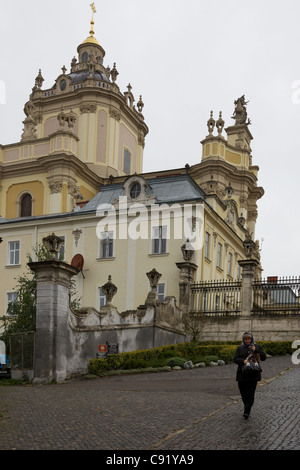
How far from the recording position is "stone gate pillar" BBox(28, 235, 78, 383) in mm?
20859

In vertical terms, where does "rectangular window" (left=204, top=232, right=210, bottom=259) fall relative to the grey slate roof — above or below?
below

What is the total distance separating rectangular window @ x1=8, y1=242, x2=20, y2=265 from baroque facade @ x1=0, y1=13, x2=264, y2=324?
6cm

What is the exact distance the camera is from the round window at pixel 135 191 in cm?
4053

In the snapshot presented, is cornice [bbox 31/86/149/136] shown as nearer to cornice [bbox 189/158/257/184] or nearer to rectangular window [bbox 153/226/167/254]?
cornice [bbox 189/158/257/184]

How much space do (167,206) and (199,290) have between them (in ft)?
21.0

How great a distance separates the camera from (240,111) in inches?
2606

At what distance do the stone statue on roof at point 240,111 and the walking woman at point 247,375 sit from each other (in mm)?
55582

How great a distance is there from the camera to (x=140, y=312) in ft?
90.9

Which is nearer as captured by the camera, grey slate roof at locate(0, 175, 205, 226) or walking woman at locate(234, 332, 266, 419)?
walking woman at locate(234, 332, 266, 419)

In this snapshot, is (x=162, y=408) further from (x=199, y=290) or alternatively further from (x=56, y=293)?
(x=199, y=290)

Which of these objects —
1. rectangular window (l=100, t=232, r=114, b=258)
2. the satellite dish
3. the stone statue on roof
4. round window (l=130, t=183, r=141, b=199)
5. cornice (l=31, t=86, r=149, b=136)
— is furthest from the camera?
the stone statue on roof

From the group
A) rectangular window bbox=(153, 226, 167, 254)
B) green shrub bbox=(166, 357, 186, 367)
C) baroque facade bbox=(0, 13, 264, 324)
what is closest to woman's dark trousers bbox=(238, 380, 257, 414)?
green shrub bbox=(166, 357, 186, 367)

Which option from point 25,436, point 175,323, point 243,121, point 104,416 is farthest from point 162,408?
point 243,121

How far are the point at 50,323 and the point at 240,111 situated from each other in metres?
49.1
